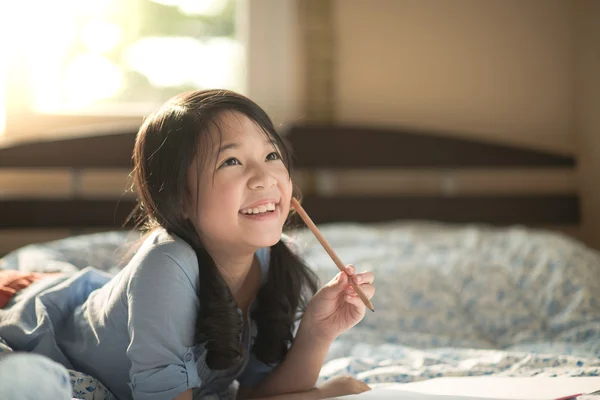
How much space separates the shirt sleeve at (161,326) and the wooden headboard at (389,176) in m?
1.66

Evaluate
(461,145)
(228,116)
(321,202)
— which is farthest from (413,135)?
(228,116)

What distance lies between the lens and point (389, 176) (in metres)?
2.84

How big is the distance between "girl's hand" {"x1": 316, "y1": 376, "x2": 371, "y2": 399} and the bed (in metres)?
0.18

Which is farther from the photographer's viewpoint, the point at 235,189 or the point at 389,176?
the point at 389,176

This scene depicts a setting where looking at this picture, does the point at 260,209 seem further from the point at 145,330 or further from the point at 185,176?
the point at 145,330

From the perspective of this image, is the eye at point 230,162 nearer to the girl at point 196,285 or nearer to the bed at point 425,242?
the girl at point 196,285

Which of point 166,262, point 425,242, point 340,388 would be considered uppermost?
point 166,262

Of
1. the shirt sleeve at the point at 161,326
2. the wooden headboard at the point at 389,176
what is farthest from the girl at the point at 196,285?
the wooden headboard at the point at 389,176

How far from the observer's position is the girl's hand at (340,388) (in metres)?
0.92

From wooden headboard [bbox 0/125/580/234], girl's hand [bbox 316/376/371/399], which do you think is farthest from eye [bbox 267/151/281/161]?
wooden headboard [bbox 0/125/580/234]

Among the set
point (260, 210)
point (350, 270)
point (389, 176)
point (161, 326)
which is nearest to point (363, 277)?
point (350, 270)

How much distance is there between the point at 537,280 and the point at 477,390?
0.93 meters

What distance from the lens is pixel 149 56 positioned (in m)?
2.69

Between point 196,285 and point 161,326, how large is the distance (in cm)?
9
